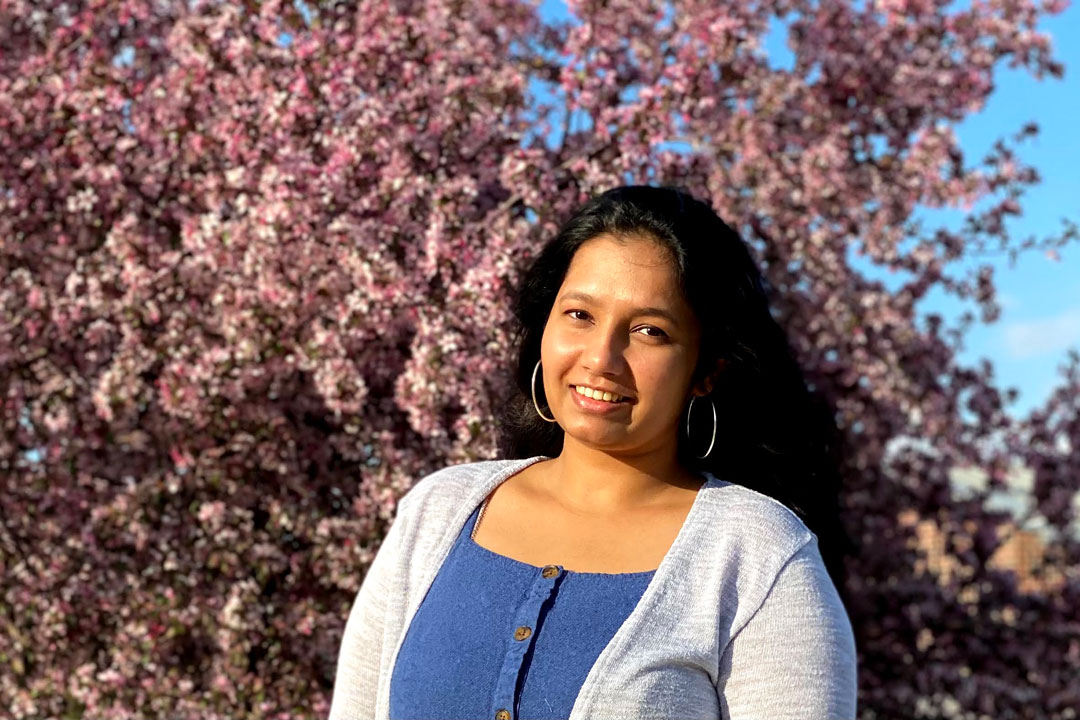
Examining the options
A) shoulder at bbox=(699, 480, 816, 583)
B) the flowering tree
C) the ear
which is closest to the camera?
shoulder at bbox=(699, 480, 816, 583)

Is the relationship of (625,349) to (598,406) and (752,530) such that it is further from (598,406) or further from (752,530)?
(752,530)

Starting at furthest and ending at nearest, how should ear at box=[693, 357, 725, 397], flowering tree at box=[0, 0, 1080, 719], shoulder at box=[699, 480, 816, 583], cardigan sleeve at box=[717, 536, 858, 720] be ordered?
flowering tree at box=[0, 0, 1080, 719] < ear at box=[693, 357, 725, 397] < shoulder at box=[699, 480, 816, 583] < cardigan sleeve at box=[717, 536, 858, 720]

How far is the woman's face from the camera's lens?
7.53 feet

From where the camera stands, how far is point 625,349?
2.29m

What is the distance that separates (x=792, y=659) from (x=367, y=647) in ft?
2.73

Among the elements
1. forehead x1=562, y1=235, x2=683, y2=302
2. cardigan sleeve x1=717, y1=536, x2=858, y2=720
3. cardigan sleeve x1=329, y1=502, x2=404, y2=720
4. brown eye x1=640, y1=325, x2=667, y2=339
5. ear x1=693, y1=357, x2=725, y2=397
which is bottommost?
cardigan sleeve x1=329, y1=502, x2=404, y2=720

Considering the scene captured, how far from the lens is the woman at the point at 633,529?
2.13 m

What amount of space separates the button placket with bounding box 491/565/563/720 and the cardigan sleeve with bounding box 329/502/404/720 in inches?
13.7

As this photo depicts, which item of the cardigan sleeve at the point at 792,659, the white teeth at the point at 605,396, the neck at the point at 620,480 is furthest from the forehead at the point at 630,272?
the cardigan sleeve at the point at 792,659

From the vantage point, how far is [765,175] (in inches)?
232

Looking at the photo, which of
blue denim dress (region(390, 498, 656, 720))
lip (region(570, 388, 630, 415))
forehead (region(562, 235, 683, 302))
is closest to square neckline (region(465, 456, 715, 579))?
blue denim dress (region(390, 498, 656, 720))

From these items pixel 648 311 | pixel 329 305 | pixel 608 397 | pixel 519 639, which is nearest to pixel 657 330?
pixel 648 311

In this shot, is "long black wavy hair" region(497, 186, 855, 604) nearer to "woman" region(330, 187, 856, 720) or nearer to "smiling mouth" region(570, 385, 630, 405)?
"woman" region(330, 187, 856, 720)

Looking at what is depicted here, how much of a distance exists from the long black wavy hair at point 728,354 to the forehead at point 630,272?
2 centimetres
